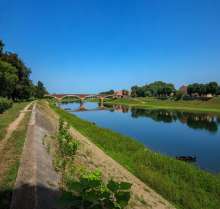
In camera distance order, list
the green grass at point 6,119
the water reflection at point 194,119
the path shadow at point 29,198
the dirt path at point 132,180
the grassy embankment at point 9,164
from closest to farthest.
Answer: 1. the path shadow at point 29,198
2. the grassy embankment at point 9,164
3. the dirt path at point 132,180
4. the green grass at point 6,119
5. the water reflection at point 194,119

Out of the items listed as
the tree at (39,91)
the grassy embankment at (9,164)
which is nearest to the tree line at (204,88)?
the tree at (39,91)

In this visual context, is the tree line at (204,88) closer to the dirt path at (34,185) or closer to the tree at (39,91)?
the tree at (39,91)

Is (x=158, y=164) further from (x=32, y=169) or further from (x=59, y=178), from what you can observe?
(x=32, y=169)

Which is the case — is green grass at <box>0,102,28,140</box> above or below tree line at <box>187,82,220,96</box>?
below

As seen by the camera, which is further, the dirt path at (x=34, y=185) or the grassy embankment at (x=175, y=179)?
the grassy embankment at (x=175, y=179)

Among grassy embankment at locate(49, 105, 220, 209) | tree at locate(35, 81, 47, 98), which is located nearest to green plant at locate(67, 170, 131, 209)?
grassy embankment at locate(49, 105, 220, 209)

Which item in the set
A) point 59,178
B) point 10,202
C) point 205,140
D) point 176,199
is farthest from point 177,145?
point 10,202

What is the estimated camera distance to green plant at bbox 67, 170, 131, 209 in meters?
2.28

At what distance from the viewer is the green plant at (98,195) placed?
228 cm

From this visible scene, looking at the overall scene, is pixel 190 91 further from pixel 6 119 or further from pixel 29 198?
pixel 29 198

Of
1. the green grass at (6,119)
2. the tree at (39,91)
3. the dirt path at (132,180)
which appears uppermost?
the tree at (39,91)

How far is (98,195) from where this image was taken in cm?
239

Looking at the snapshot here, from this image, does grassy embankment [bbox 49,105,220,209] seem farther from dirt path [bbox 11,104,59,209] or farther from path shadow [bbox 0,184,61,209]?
path shadow [bbox 0,184,61,209]

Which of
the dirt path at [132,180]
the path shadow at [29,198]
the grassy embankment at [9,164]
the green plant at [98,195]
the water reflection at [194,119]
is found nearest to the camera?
the green plant at [98,195]
